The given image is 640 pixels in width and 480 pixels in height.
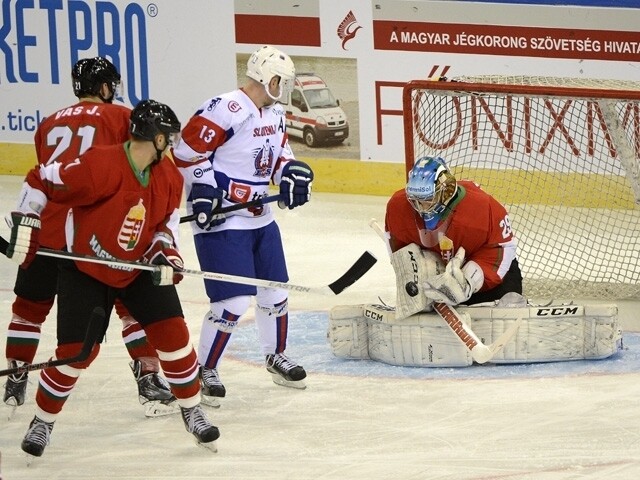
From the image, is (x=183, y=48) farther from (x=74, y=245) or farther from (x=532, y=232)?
(x=74, y=245)

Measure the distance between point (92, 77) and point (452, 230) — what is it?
1.29 meters

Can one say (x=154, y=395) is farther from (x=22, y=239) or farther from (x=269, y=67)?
(x=269, y=67)

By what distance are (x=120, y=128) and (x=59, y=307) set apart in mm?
663

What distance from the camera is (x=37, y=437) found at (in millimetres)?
3871

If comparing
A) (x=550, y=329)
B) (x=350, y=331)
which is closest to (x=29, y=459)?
(x=350, y=331)

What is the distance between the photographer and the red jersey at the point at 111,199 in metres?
3.70

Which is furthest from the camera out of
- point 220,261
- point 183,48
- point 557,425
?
point 183,48

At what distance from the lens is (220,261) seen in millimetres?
4426

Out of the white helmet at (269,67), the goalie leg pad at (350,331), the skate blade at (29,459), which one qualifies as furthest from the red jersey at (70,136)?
the goalie leg pad at (350,331)

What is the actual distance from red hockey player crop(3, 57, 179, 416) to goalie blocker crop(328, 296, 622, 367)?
33.4 inches

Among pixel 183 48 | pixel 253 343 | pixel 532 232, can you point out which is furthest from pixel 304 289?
pixel 183 48

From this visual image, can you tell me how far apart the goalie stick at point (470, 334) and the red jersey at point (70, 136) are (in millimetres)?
1139

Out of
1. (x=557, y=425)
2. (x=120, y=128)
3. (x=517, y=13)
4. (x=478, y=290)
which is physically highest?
(x=517, y=13)

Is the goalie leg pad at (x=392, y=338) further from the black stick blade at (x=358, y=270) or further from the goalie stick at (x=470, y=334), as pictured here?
the black stick blade at (x=358, y=270)
